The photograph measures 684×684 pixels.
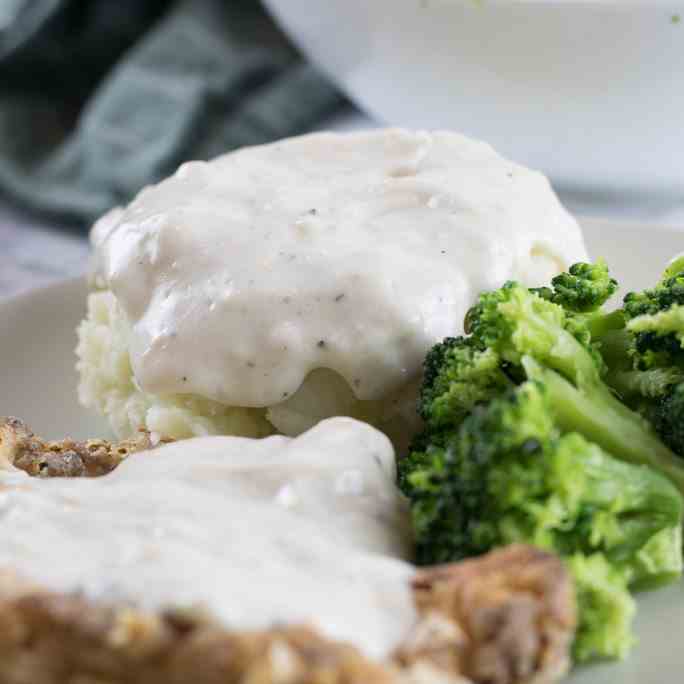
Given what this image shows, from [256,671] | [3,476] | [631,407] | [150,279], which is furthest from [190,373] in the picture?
[256,671]

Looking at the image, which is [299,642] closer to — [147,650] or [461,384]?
[147,650]

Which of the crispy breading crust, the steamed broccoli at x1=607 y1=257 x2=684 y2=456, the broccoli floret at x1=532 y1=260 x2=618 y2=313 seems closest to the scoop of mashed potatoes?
the broccoli floret at x1=532 y1=260 x2=618 y2=313

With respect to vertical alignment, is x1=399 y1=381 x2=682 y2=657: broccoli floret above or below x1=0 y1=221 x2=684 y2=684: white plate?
above

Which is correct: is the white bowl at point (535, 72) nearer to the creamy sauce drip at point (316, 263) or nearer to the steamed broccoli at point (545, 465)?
the creamy sauce drip at point (316, 263)

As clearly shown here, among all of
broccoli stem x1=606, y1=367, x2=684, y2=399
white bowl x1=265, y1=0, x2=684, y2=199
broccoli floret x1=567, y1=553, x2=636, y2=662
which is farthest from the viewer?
white bowl x1=265, y1=0, x2=684, y2=199

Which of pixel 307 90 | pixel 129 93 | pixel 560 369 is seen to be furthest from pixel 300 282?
pixel 307 90

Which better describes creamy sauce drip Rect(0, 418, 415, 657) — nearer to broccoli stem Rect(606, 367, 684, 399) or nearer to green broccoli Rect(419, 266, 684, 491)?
green broccoli Rect(419, 266, 684, 491)

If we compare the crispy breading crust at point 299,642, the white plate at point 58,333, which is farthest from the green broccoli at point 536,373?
the white plate at point 58,333
